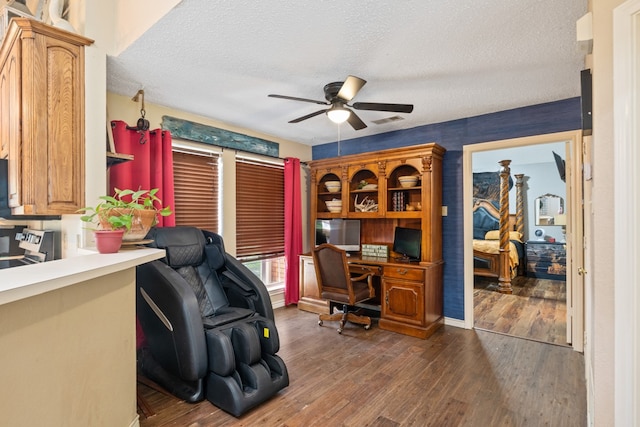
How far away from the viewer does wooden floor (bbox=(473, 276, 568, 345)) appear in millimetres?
3577

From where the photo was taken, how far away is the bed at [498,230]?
557cm

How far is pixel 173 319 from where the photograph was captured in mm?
2182

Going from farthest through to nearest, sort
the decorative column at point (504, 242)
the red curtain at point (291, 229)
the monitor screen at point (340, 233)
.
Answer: the decorative column at point (504, 242)
the red curtain at point (291, 229)
the monitor screen at point (340, 233)

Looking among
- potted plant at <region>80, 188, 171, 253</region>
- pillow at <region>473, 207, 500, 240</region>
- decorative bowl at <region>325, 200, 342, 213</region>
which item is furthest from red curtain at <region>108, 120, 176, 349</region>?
pillow at <region>473, 207, 500, 240</region>

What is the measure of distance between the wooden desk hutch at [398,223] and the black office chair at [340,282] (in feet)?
0.77

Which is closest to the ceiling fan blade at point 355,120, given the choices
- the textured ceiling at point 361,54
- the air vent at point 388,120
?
the textured ceiling at point 361,54

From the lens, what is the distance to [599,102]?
45.1 inches

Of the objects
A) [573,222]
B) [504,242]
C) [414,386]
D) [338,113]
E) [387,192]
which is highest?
[338,113]

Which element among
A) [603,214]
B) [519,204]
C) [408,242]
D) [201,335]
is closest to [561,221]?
[519,204]

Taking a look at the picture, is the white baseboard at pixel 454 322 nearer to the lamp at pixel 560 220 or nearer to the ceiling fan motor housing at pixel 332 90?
the ceiling fan motor housing at pixel 332 90

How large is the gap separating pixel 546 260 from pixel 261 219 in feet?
18.9

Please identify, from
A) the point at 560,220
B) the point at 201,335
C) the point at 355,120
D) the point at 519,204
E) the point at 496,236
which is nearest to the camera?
the point at 201,335

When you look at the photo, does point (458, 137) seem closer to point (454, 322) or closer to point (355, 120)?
point (355, 120)

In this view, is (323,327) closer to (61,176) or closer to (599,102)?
(61,176)
